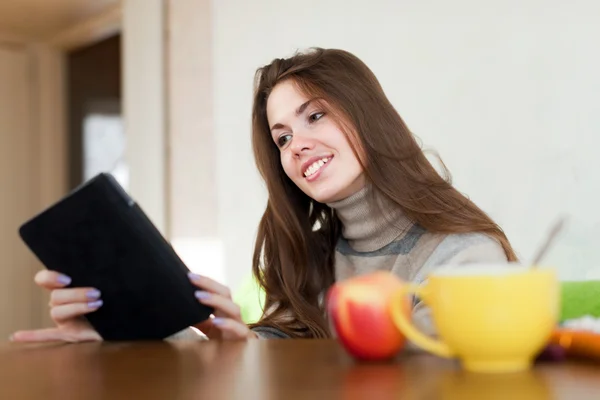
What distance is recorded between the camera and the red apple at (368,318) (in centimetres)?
68

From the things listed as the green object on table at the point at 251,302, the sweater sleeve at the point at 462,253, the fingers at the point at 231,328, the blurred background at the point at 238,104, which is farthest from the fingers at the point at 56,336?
the blurred background at the point at 238,104

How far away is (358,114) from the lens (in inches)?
59.2

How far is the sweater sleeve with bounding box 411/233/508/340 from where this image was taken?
1237 mm

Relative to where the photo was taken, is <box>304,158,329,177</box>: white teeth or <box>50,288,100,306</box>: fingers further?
<box>304,158,329,177</box>: white teeth

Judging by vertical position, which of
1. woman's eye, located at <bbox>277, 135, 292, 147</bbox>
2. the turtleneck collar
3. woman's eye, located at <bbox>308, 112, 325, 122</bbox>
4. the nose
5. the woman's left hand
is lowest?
the woman's left hand

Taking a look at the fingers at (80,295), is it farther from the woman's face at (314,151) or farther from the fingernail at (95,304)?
the woman's face at (314,151)

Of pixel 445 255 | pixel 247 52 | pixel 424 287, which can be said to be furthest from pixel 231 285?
pixel 424 287

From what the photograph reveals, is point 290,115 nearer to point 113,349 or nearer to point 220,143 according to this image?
point 113,349

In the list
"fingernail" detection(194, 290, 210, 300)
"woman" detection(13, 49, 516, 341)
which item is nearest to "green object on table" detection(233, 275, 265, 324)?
"woman" detection(13, 49, 516, 341)

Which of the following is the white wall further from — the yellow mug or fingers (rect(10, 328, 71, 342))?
the yellow mug

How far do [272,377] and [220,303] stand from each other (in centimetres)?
47

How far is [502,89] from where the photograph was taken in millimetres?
2316

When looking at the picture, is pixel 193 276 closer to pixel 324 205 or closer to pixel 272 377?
pixel 272 377

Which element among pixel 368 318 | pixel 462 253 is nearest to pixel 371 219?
pixel 462 253
